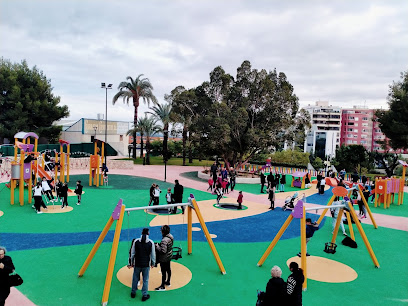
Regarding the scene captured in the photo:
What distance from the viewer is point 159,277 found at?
30.5 ft

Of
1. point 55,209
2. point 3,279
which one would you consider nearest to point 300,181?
point 55,209

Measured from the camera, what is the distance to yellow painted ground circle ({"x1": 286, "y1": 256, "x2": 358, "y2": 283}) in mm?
9619

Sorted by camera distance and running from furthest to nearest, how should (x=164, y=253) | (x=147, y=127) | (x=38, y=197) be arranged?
(x=147, y=127) → (x=38, y=197) → (x=164, y=253)

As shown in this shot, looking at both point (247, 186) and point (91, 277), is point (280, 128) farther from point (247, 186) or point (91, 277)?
point (91, 277)

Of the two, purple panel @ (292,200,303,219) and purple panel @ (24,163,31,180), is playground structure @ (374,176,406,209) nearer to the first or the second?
purple panel @ (292,200,303,219)

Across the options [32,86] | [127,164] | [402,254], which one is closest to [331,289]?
[402,254]

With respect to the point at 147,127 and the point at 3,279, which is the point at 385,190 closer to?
the point at 3,279

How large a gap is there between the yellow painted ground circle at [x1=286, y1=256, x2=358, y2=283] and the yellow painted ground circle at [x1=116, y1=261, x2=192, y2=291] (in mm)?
3795

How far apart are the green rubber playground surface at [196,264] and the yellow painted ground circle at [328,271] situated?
265 mm

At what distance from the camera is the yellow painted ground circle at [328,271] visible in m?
9.62

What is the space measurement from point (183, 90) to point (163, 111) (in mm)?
14988

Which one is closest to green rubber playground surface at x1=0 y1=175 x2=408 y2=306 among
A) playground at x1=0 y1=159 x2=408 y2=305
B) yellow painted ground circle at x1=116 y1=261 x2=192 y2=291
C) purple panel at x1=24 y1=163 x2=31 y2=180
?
playground at x1=0 y1=159 x2=408 y2=305

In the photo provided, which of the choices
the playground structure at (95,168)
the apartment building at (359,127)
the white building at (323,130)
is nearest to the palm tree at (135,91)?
the playground structure at (95,168)

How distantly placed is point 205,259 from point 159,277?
2.02 metres
